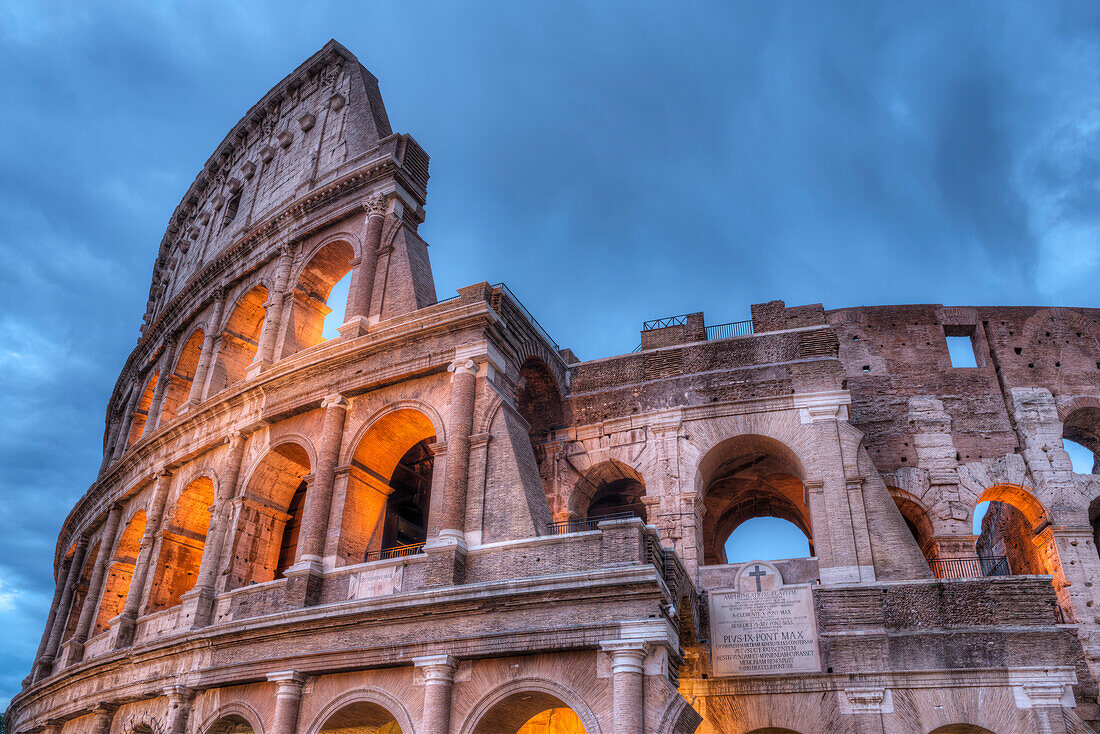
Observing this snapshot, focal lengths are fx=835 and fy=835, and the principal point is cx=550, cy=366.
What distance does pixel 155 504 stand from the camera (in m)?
19.0

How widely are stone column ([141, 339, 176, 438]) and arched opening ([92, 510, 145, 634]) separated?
95.7 inches

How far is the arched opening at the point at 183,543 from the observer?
1806 cm

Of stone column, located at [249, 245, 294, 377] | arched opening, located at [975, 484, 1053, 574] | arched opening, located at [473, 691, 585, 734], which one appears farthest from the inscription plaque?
stone column, located at [249, 245, 294, 377]

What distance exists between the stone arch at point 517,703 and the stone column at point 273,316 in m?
9.63

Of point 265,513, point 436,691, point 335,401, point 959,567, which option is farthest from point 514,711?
point 959,567

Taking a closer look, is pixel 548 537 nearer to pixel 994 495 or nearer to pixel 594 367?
pixel 594 367

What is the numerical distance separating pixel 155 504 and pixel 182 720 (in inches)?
228

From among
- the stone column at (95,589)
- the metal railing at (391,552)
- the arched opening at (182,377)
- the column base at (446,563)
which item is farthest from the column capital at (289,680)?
the arched opening at (182,377)

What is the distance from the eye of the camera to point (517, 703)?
12125mm

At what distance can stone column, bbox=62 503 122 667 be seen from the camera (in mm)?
19656

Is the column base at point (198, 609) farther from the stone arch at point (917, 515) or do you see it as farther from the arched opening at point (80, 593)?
the stone arch at point (917, 515)

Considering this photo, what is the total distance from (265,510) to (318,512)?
2729 mm

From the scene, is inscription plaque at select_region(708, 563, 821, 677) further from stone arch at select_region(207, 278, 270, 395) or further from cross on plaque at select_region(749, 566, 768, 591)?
stone arch at select_region(207, 278, 270, 395)

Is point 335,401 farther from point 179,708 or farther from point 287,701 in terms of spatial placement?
point 179,708
